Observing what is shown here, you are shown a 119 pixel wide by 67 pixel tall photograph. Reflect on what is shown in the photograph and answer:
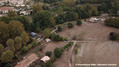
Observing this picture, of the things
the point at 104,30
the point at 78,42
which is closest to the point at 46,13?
the point at 78,42

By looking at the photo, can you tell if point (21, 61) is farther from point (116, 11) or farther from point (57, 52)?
point (116, 11)

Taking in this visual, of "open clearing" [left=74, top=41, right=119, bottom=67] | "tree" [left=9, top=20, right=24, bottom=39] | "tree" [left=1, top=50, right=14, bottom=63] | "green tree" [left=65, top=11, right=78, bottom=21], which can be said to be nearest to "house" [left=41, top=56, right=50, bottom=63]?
"open clearing" [left=74, top=41, right=119, bottom=67]

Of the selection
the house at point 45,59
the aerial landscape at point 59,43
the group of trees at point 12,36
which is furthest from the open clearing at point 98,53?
the group of trees at point 12,36

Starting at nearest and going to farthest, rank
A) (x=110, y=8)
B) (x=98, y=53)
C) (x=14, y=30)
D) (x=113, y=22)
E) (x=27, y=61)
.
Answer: (x=27, y=61) → (x=98, y=53) → (x=14, y=30) → (x=113, y=22) → (x=110, y=8)

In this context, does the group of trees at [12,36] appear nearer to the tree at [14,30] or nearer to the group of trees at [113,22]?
the tree at [14,30]

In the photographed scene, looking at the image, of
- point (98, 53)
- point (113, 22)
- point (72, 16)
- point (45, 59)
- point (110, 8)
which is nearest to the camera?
point (45, 59)

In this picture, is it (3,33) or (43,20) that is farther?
(43,20)

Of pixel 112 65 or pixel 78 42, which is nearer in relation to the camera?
pixel 112 65

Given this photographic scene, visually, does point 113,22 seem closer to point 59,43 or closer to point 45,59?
point 59,43

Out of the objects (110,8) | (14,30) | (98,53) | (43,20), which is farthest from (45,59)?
(110,8)
